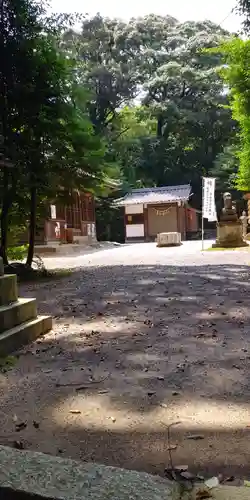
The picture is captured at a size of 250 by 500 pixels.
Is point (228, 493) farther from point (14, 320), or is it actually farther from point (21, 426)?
point (14, 320)

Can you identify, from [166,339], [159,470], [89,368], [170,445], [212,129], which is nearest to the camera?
[159,470]

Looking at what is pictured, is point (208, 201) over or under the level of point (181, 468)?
over

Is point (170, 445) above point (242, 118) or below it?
below

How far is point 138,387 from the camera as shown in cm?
327

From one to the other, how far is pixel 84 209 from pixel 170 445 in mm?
27712

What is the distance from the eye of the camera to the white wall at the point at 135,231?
37000 millimetres

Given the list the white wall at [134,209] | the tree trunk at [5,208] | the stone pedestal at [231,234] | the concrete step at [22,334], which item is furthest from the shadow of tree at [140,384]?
the white wall at [134,209]

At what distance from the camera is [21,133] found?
31.3ft

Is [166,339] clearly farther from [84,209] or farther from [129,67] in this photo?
[129,67]

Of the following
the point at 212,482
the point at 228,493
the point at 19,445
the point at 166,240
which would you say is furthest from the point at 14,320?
the point at 166,240

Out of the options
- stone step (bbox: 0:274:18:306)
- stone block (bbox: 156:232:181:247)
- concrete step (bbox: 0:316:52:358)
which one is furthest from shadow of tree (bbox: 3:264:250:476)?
stone block (bbox: 156:232:181:247)

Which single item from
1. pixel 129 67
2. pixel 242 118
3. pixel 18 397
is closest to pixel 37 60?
pixel 18 397

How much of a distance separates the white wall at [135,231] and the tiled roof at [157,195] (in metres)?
2.24

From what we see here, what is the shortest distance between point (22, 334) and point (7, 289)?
449 millimetres
